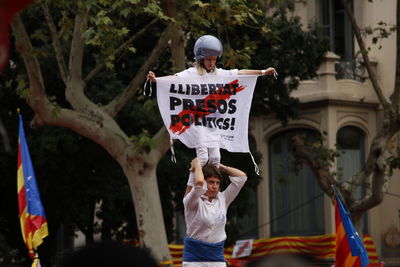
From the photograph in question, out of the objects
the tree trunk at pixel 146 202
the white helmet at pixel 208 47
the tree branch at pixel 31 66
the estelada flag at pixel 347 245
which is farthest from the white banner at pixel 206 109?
the tree trunk at pixel 146 202

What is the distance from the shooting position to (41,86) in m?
17.6

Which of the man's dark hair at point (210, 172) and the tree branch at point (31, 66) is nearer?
the man's dark hair at point (210, 172)

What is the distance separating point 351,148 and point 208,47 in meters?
21.9

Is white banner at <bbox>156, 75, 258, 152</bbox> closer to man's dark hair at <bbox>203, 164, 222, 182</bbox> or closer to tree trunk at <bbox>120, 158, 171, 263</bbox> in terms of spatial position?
man's dark hair at <bbox>203, 164, 222, 182</bbox>

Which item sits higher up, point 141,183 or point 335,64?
point 335,64

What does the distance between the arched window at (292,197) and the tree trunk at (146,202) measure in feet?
39.0

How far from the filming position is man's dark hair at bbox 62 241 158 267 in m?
3.21

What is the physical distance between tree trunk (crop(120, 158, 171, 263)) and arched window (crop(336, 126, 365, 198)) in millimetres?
12562

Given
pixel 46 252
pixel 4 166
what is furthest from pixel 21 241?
pixel 4 166

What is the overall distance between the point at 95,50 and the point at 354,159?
34.5 feet

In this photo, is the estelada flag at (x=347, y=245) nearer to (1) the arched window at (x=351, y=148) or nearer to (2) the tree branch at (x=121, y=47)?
(2) the tree branch at (x=121, y=47)

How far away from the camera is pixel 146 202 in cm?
1812

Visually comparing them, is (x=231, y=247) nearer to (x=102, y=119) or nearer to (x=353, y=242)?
(x=102, y=119)

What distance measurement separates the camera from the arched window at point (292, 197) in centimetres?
3016
